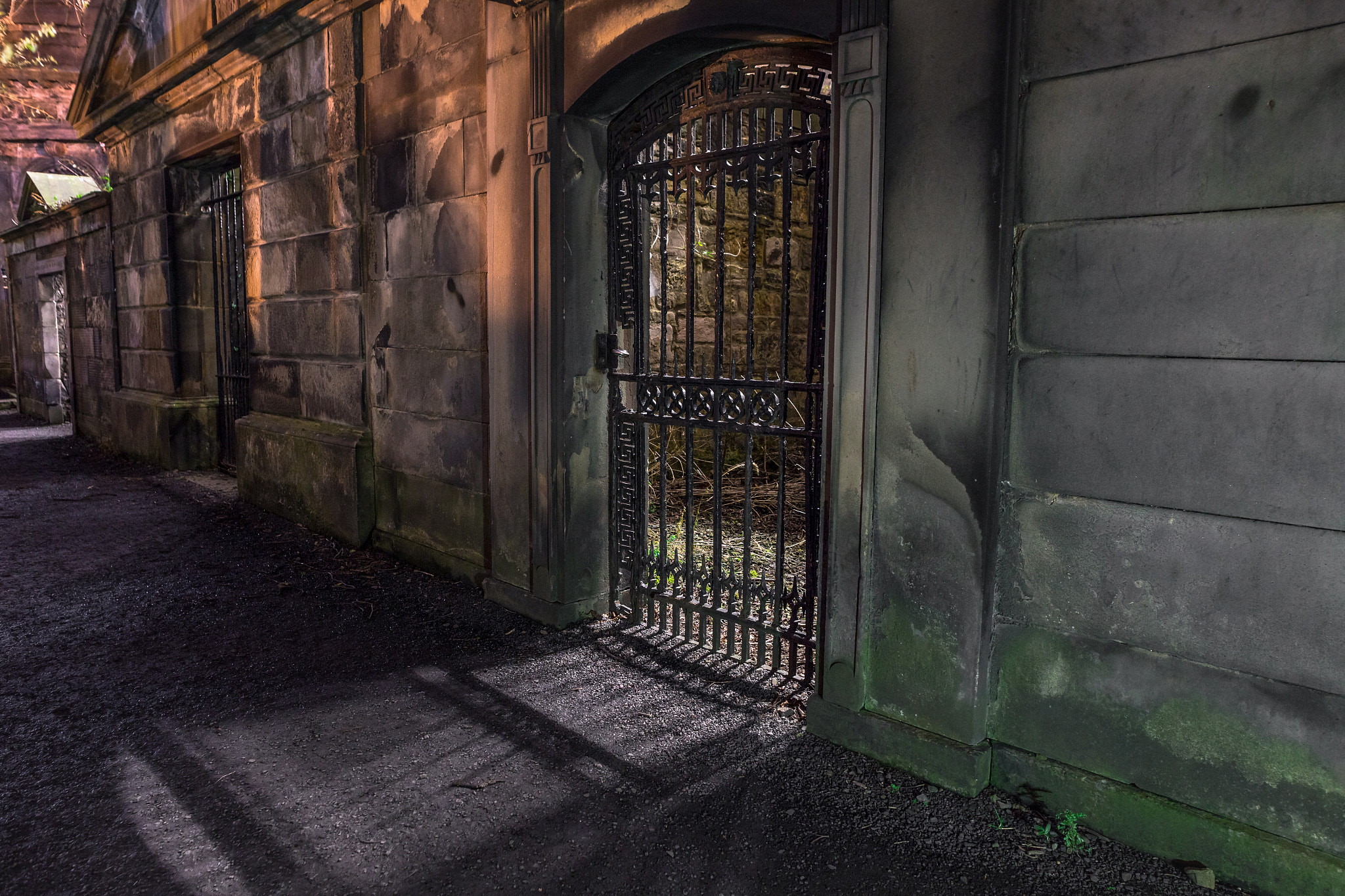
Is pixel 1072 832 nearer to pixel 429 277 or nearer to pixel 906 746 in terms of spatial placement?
pixel 906 746

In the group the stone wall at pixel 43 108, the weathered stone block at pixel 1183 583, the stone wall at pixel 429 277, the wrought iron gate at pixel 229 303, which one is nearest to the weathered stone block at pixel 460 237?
the stone wall at pixel 429 277

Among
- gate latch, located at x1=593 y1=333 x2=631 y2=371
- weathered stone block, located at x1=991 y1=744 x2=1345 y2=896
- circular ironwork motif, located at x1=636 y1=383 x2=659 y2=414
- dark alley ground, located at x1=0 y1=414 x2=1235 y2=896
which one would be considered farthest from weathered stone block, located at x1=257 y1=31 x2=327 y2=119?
weathered stone block, located at x1=991 y1=744 x2=1345 y2=896

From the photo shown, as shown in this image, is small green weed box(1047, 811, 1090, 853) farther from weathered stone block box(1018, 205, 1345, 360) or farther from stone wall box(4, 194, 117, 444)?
stone wall box(4, 194, 117, 444)

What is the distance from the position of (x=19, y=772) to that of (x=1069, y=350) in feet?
12.2

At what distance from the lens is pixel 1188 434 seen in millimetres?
2350

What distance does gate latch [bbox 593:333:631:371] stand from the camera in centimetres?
434

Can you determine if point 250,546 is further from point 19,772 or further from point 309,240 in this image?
point 19,772

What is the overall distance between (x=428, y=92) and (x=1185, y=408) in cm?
435

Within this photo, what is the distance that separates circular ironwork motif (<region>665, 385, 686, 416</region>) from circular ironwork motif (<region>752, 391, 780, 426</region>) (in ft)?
1.46

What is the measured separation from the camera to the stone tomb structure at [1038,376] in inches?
86.7

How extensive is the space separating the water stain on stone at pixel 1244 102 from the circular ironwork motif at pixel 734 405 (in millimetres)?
1951

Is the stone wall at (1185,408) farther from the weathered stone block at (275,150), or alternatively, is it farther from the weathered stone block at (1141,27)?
the weathered stone block at (275,150)

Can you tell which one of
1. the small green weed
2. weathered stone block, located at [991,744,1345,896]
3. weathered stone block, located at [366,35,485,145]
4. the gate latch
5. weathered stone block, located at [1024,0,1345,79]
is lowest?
the small green weed

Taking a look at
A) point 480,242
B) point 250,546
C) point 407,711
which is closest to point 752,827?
point 407,711
